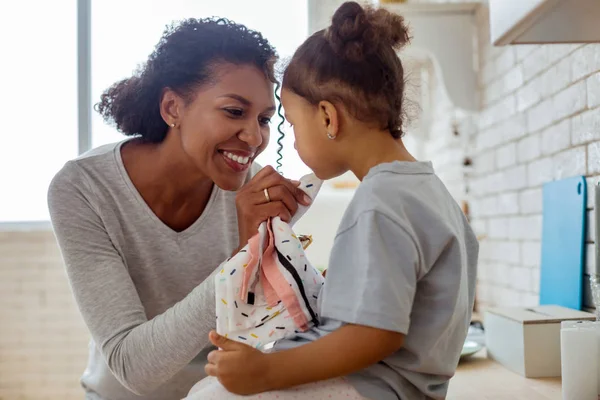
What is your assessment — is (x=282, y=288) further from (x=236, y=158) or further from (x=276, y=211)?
(x=236, y=158)

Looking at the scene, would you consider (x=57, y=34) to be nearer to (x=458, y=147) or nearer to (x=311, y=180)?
(x=458, y=147)

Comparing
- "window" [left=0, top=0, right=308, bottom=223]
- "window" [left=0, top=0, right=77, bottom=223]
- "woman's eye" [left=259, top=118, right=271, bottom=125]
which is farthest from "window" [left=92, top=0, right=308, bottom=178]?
"woman's eye" [left=259, top=118, right=271, bottom=125]

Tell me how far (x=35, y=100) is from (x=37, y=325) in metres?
1.11

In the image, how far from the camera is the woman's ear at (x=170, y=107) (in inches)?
57.0

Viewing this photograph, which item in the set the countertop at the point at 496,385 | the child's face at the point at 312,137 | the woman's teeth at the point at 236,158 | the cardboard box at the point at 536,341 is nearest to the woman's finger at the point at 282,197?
the child's face at the point at 312,137

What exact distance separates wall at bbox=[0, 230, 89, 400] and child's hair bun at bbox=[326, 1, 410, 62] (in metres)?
2.54

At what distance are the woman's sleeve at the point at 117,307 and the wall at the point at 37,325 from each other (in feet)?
6.35

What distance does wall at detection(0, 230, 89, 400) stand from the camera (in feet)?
10.4

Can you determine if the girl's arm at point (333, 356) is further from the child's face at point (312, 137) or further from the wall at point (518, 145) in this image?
the wall at point (518, 145)

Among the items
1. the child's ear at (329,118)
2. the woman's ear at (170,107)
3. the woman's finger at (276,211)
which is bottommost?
the woman's finger at (276,211)

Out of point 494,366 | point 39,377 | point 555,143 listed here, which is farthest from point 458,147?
point 39,377

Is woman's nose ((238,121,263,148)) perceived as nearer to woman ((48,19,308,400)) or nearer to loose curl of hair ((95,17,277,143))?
woman ((48,19,308,400))

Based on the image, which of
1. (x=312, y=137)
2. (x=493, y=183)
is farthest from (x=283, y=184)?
(x=493, y=183)

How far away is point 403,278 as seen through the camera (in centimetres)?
83
